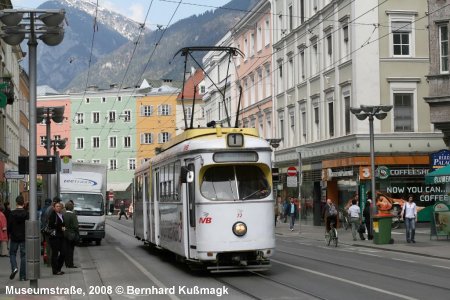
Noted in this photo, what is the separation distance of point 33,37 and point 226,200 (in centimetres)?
549

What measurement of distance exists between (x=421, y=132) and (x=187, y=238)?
1038 inches

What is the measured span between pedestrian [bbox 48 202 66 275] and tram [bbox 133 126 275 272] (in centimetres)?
309

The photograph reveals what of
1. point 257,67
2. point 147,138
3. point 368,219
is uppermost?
point 257,67

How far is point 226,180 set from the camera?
58.9ft

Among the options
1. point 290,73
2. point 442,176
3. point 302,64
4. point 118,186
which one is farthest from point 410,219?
point 118,186

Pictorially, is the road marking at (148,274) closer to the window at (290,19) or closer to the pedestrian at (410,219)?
the pedestrian at (410,219)

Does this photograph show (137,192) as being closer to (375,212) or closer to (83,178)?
(83,178)

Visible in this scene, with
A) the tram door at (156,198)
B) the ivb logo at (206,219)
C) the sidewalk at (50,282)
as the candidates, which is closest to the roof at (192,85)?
the tram door at (156,198)

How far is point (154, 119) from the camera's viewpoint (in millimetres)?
100438

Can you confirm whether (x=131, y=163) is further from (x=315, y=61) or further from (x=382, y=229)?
(x=382, y=229)

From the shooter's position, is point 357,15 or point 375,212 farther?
point 357,15

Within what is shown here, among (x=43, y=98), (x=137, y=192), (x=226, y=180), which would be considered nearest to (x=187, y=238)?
(x=226, y=180)

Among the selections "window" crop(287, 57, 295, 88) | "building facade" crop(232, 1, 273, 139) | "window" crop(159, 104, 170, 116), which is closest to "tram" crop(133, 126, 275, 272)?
"window" crop(287, 57, 295, 88)

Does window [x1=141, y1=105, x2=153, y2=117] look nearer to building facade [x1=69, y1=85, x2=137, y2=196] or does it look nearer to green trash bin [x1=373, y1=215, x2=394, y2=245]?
building facade [x1=69, y1=85, x2=137, y2=196]
